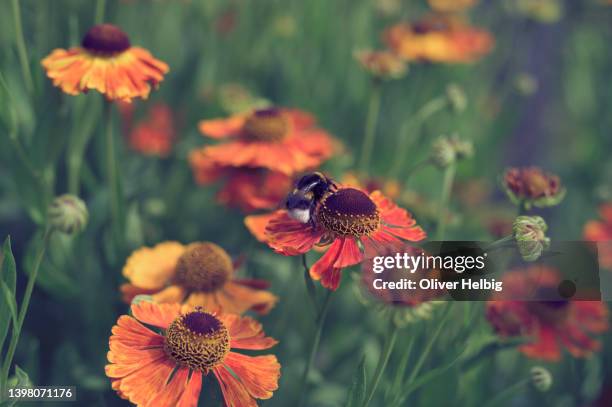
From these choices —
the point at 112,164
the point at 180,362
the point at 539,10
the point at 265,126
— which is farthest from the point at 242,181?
the point at 539,10

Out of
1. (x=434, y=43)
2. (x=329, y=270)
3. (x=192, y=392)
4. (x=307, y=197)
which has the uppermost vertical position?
(x=434, y=43)

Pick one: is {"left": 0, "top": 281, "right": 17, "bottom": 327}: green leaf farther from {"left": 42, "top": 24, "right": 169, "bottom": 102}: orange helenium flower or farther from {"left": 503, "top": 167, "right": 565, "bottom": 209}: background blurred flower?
{"left": 503, "top": 167, "right": 565, "bottom": 209}: background blurred flower

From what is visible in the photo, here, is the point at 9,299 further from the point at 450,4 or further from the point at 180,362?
the point at 450,4

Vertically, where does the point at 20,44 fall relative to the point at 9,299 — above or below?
above

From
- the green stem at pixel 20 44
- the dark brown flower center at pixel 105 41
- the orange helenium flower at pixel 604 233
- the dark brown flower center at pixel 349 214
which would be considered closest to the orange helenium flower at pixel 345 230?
the dark brown flower center at pixel 349 214

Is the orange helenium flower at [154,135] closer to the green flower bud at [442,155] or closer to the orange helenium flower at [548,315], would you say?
the green flower bud at [442,155]

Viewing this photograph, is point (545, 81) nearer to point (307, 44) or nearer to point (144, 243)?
point (307, 44)

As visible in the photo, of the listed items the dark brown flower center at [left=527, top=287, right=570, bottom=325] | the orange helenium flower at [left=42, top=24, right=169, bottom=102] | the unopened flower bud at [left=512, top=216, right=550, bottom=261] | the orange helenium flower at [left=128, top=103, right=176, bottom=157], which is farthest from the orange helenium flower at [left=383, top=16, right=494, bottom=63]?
the unopened flower bud at [left=512, top=216, right=550, bottom=261]
